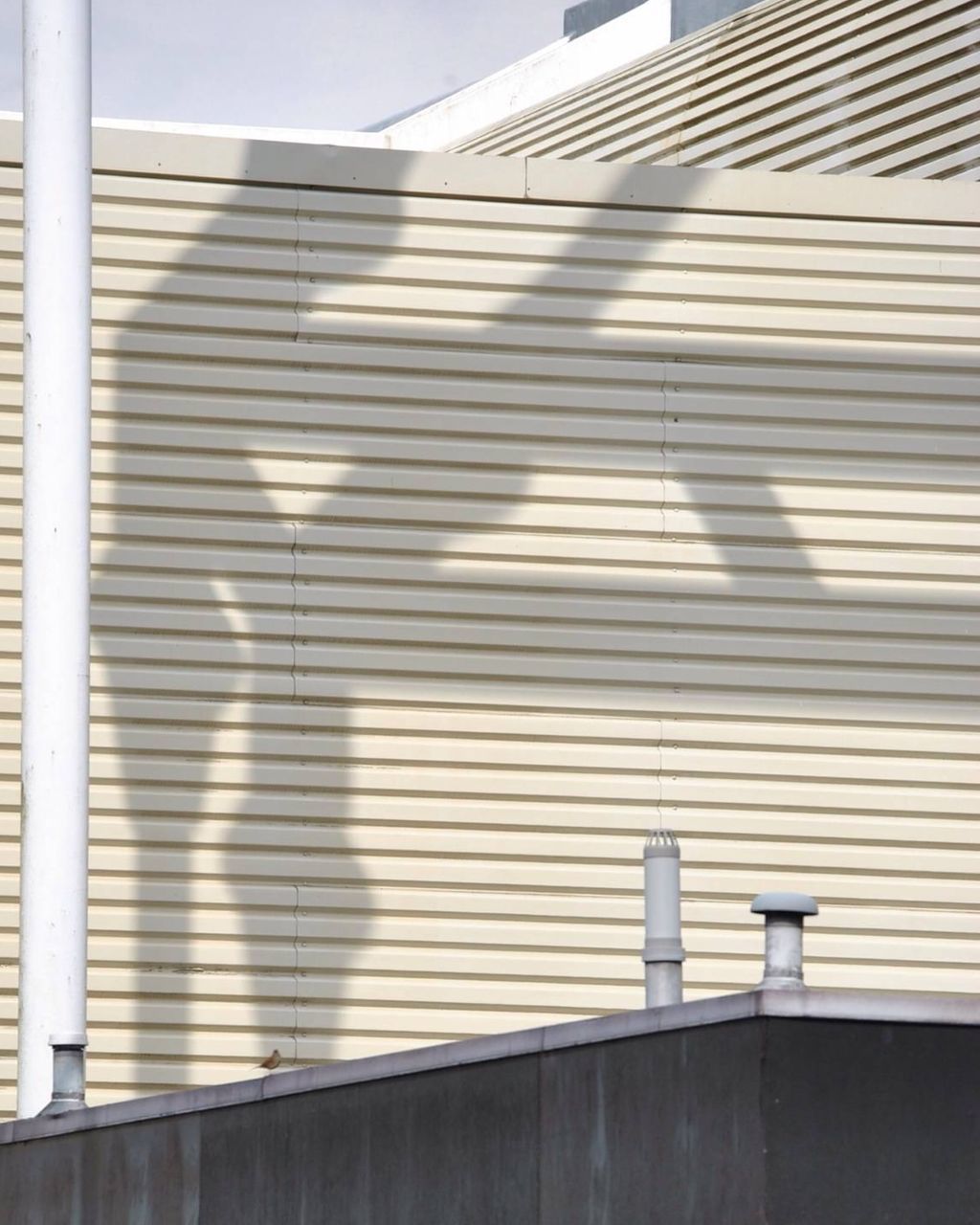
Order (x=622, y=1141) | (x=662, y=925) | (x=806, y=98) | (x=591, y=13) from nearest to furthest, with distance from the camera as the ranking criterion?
(x=622, y=1141) → (x=662, y=925) → (x=806, y=98) → (x=591, y=13)

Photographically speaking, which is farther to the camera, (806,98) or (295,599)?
(806,98)

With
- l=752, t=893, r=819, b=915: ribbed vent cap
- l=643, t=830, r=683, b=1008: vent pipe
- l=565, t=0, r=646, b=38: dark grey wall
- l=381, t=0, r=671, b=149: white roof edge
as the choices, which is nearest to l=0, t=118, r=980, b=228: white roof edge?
l=643, t=830, r=683, b=1008: vent pipe

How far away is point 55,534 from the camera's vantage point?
5.76 m

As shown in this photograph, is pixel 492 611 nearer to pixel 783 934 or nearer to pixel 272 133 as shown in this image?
pixel 783 934

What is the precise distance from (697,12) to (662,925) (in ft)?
33.3

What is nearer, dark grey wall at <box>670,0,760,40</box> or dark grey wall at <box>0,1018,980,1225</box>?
dark grey wall at <box>0,1018,980,1225</box>

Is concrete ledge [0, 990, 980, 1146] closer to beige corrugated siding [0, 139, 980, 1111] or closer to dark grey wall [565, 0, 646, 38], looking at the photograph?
beige corrugated siding [0, 139, 980, 1111]

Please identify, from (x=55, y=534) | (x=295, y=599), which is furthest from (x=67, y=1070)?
(x=295, y=599)

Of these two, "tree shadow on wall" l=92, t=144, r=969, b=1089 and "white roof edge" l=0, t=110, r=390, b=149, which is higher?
"white roof edge" l=0, t=110, r=390, b=149

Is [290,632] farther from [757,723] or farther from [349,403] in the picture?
[757,723]

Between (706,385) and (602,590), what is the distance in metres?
0.89

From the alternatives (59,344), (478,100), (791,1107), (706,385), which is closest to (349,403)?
(706,385)

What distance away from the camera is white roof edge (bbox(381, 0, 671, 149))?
13.4 meters

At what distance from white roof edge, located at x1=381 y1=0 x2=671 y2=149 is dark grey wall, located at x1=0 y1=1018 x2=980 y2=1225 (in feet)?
33.1
